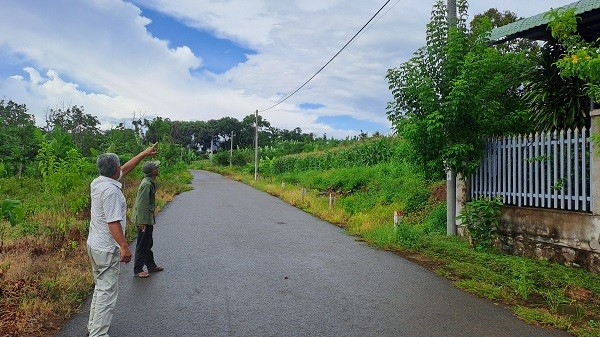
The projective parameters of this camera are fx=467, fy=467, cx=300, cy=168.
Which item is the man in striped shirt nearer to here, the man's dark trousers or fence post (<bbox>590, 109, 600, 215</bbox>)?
the man's dark trousers

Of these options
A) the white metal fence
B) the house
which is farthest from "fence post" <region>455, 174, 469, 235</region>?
the white metal fence

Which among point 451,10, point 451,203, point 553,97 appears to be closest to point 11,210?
point 451,203

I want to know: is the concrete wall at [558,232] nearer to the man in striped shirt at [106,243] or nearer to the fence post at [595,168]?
the fence post at [595,168]

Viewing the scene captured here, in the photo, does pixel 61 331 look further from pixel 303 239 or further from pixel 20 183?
pixel 20 183

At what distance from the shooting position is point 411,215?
13977 mm

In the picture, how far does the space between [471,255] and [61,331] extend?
6599mm

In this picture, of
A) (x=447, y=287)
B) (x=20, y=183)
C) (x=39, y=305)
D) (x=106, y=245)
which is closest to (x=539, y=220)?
(x=447, y=287)

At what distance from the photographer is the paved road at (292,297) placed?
5020 millimetres

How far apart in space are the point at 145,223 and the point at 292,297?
2.91 metres

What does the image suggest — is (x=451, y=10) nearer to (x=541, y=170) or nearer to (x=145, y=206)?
(x=541, y=170)

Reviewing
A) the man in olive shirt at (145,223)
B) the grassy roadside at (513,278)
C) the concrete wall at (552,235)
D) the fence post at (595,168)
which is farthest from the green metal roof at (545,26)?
the man in olive shirt at (145,223)

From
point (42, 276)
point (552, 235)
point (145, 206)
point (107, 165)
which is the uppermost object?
point (107, 165)

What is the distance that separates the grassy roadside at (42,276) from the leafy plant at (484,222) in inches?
264

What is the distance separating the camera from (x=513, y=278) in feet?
22.5
